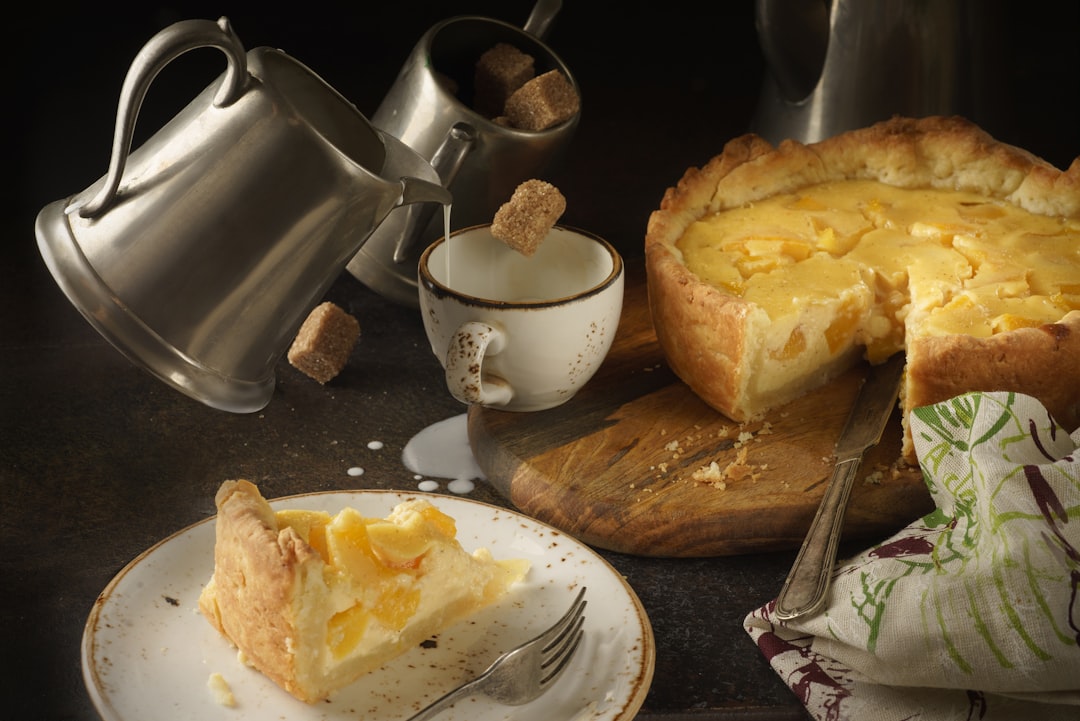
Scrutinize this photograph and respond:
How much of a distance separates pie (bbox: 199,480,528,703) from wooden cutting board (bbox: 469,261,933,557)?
14.5 inches

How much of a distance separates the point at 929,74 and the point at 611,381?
1.05 metres

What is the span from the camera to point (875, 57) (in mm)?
2816

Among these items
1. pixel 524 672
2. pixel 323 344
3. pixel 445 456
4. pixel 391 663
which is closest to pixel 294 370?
pixel 323 344

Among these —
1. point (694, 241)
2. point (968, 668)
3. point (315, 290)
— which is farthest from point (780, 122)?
point (968, 668)

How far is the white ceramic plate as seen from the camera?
1.65 metres

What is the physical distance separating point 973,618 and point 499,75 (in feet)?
4.86

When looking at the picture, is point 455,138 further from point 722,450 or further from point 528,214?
point 722,450

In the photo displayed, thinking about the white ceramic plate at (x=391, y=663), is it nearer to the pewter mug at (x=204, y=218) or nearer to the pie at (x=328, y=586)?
the pie at (x=328, y=586)

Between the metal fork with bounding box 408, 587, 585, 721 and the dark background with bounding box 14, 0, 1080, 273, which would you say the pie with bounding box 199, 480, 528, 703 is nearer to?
the metal fork with bounding box 408, 587, 585, 721

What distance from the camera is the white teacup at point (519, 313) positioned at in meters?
2.22

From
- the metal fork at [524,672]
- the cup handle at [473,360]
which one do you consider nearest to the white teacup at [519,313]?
the cup handle at [473,360]

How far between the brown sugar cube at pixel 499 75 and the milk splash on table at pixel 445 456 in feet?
2.28

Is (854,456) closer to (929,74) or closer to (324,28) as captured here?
(929,74)

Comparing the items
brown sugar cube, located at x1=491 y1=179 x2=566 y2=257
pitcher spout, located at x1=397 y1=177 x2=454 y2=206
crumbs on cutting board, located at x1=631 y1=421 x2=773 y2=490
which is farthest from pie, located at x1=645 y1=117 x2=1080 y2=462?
pitcher spout, located at x1=397 y1=177 x2=454 y2=206
